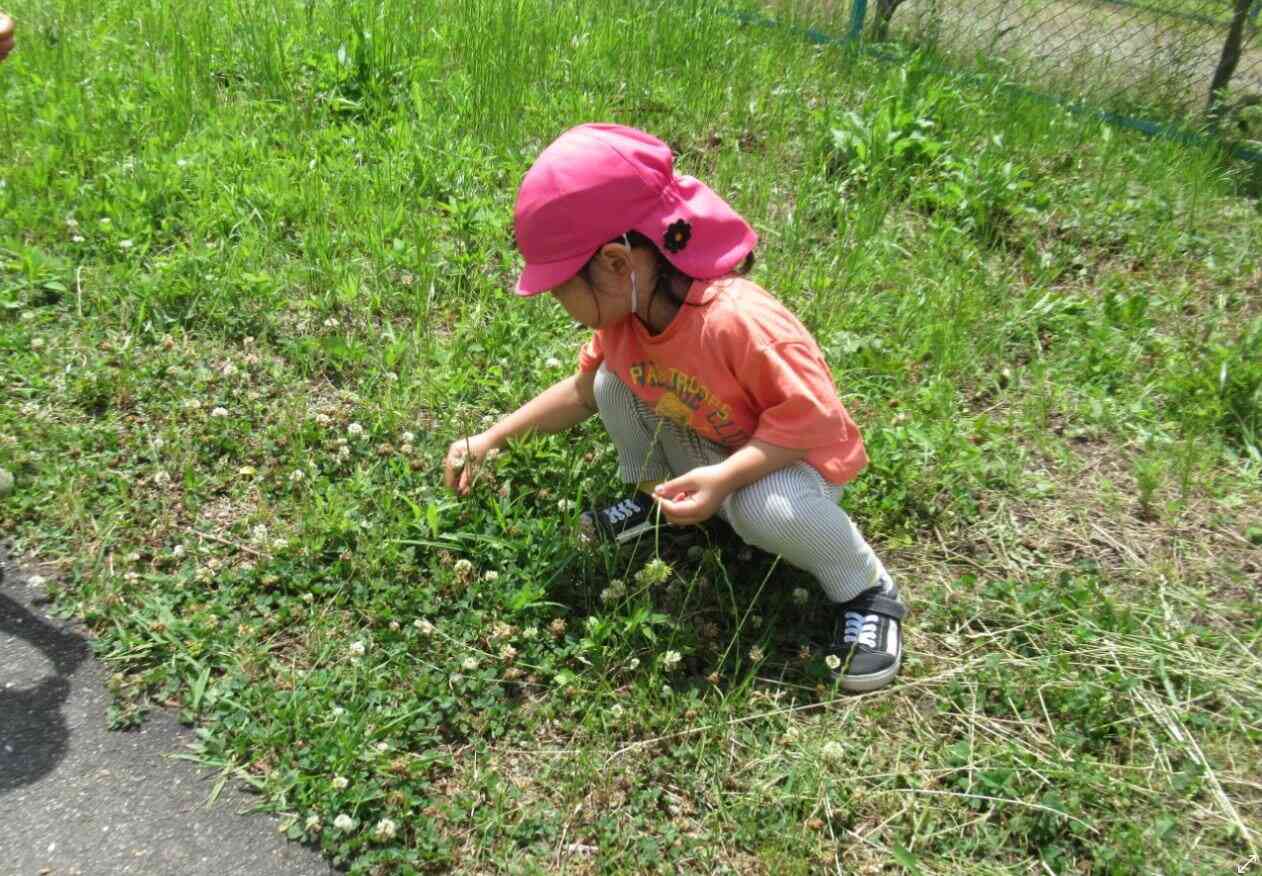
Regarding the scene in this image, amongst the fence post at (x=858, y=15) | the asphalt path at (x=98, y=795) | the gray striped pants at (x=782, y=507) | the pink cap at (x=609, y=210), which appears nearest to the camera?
the asphalt path at (x=98, y=795)

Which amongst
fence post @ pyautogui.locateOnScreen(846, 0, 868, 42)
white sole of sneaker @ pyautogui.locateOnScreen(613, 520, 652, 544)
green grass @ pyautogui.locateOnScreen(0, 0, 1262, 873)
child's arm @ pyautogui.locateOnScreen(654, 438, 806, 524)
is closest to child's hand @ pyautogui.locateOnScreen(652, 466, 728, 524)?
child's arm @ pyautogui.locateOnScreen(654, 438, 806, 524)

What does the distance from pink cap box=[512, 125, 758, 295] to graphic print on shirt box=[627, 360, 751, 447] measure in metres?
0.31

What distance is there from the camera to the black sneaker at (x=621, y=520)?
296 centimetres

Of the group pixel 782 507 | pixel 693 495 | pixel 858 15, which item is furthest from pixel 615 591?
pixel 858 15

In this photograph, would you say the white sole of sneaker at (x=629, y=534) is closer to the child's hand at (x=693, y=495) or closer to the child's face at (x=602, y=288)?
the child's hand at (x=693, y=495)

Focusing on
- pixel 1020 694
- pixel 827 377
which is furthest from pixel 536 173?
pixel 1020 694

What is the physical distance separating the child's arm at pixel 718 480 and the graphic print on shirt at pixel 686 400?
15cm

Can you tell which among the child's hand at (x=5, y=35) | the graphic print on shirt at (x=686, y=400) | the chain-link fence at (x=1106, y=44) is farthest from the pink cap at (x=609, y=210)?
the chain-link fence at (x=1106, y=44)

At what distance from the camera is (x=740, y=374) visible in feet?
8.36

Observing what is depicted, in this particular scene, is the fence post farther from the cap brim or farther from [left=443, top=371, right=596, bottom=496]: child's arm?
the cap brim

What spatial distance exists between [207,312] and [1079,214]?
10.9 feet

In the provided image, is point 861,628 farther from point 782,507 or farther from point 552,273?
point 552,273

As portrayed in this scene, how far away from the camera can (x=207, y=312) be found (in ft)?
11.8

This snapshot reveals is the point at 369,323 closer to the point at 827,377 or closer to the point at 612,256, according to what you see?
the point at 612,256
